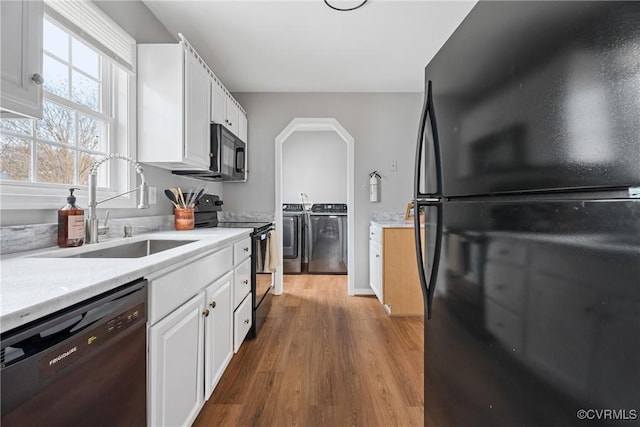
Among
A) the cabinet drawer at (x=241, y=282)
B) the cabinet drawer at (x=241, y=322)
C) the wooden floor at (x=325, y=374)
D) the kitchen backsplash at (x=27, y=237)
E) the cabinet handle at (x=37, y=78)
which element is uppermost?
the cabinet handle at (x=37, y=78)

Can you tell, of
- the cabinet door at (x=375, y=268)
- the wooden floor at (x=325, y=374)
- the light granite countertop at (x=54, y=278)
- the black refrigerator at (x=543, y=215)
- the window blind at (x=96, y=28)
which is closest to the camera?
the black refrigerator at (x=543, y=215)

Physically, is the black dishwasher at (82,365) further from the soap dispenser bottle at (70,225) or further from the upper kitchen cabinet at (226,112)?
the upper kitchen cabinet at (226,112)

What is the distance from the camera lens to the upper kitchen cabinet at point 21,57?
0.82 m

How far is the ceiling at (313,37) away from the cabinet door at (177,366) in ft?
6.41

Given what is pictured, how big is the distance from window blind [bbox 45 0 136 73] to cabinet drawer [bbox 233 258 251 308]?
1449 mm

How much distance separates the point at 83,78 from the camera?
1543 mm

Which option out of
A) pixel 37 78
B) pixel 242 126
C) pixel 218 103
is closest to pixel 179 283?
pixel 37 78

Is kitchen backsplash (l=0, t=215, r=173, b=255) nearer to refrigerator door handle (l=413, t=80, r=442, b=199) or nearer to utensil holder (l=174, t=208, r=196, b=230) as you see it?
utensil holder (l=174, t=208, r=196, b=230)

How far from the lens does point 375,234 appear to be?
309 cm

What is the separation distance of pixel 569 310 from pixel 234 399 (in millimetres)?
1638

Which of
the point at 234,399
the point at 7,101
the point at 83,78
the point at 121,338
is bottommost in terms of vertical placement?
the point at 234,399

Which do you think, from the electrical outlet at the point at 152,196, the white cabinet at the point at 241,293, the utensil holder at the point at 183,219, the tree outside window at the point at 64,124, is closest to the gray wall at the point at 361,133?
the utensil holder at the point at 183,219

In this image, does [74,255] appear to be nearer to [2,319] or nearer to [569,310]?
[2,319]

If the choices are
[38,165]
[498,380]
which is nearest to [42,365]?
[498,380]
